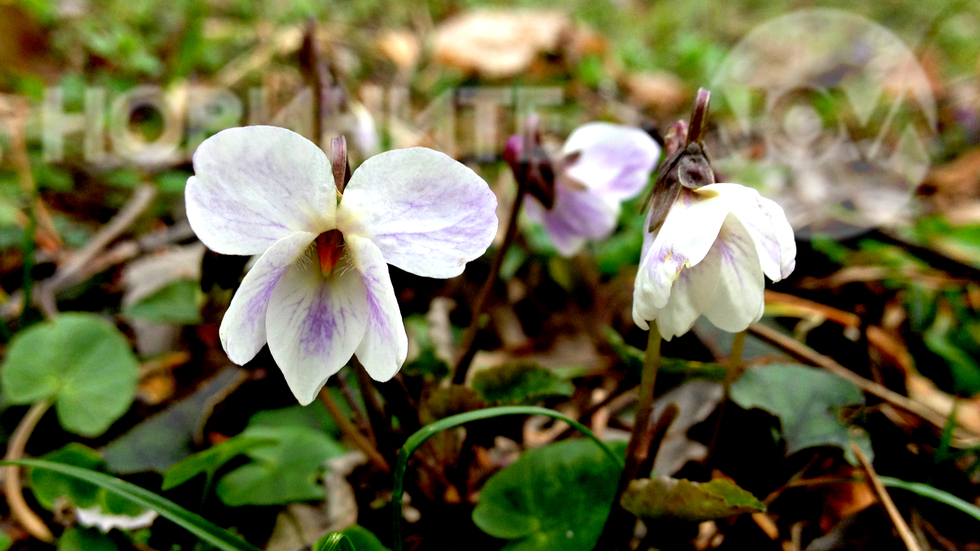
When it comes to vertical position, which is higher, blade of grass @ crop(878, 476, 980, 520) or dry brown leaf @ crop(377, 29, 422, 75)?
blade of grass @ crop(878, 476, 980, 520)

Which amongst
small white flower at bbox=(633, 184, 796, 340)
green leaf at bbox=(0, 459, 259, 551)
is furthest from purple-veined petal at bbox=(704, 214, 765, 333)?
green leaf at bbox=(0, 459, 259, 551)

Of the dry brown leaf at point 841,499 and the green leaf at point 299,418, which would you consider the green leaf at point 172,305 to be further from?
the dry brown leaf at point 841,499

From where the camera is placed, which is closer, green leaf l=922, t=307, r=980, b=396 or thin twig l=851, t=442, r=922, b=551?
thin twig l=851, t=442, r=922, b=551

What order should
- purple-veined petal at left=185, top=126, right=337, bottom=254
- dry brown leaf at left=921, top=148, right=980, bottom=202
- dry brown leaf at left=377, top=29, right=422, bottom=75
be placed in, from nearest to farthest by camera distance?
Result: purple-veined petal at left=185, top=126, right=337, bottom=254
dry brown leaf at left=921, top=148, right=980, bottom=202
dry brown leaf at left=377, top=29, right=422, bottom=75

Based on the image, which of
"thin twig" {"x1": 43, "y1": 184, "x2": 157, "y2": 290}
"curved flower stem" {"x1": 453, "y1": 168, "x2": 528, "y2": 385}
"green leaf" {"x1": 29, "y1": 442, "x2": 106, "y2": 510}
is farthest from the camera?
"thin twig" {"x1": 43, "y1": 184, "x2": 157, "y2": 290}

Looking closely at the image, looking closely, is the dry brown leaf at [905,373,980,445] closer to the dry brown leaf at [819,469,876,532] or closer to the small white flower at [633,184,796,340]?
the dry brown leaf at [819,469,876,532]

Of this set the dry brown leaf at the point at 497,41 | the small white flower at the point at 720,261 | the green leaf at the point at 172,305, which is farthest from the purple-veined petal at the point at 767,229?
the dry brown leaf at the point at 497,41
